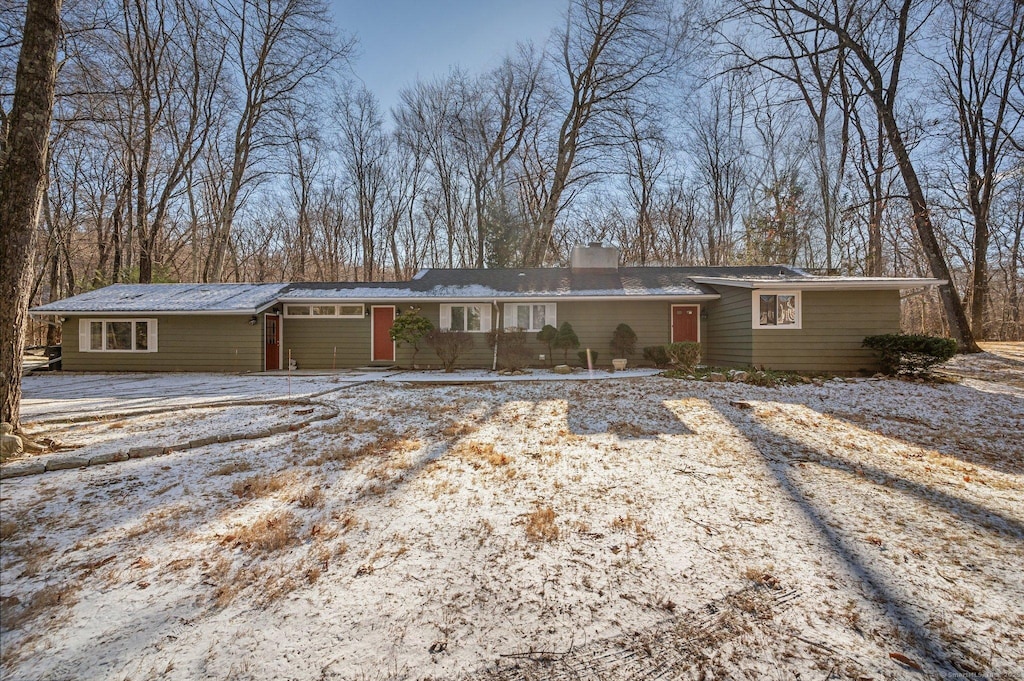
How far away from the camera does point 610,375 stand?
10.2 metres

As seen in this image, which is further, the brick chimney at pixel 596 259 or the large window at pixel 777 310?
the brick chimney at pixel 596 259

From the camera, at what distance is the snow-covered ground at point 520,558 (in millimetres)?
1788

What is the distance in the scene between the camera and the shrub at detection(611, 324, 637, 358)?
1193 cm

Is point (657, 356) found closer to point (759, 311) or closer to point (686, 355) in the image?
point (686, 355)

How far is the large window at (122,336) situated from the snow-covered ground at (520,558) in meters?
8.78

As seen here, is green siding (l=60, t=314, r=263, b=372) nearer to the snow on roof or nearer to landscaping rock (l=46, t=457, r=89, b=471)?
the snow on roof

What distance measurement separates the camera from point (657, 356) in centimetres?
1166

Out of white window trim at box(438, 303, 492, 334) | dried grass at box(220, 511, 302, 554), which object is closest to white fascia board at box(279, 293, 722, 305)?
white window trim at box(438, 303, 492, 334)

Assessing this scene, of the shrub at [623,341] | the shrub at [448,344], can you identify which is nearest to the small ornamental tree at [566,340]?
the shrub at [623,341]

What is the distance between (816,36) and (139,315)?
23227 millimetres

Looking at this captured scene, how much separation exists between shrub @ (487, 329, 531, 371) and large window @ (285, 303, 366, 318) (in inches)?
163

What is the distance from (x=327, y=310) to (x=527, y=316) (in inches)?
237

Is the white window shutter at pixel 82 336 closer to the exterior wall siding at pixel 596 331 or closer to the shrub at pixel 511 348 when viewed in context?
the exterior wall siding at pixel 596 331

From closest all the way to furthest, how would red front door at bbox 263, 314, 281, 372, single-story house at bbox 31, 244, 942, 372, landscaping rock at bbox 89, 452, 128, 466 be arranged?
landscaping rock at bbox 89, 452, 128, 466 → single-story house at bbox 31, 244, 942, 372 → red front door at bbox 263, 314, 281, 372
